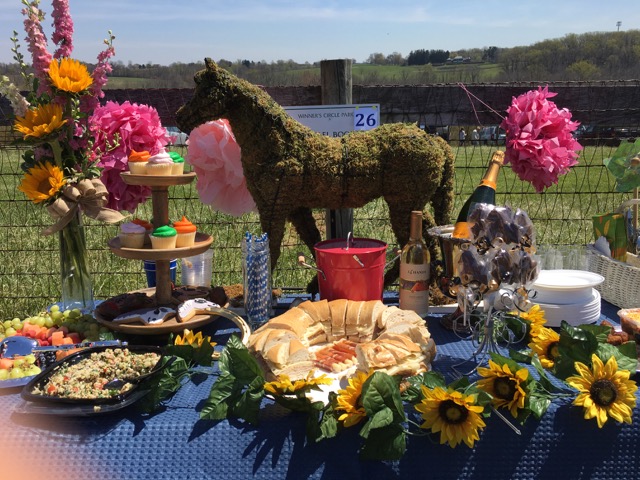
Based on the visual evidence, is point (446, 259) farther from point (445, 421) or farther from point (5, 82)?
point (5, 82)

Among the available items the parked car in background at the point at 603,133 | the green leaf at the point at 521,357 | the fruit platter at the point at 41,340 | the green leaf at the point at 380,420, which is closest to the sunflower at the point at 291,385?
the green leaf at the point at 380,420

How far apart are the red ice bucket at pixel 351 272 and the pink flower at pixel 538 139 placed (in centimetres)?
57

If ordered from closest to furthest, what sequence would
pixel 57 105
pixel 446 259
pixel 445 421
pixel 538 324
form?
pixel 445 421 < pixel 538 324 < pixel 57 105 < pixel 446 259

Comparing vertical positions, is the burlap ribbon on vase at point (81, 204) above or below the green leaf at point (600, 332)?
above

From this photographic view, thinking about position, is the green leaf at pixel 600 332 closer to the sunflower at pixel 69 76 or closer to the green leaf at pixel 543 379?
the green leaf at pixel 543 379

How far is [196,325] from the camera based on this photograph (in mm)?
1772

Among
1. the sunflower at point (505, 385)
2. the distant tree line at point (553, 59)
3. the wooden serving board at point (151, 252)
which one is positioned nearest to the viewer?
the sunflower at point (505, 385)

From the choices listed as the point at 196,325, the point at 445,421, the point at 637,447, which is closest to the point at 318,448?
the point at 445,421

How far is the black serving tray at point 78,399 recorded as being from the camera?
131 cm

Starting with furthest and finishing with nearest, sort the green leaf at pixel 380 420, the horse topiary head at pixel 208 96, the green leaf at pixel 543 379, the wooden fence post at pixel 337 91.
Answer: the wooden fence post at pixel 337 91, the horse topiary head at pixel 208 96, the green leaf at pixel 543 379, the green leaf at pixel 380 420

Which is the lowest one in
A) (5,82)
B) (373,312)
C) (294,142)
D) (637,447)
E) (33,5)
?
(637,447)

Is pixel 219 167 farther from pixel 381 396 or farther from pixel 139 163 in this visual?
pixel 381 396

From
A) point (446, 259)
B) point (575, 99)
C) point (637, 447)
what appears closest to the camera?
point (637, 447)

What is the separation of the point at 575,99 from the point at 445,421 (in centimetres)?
234
